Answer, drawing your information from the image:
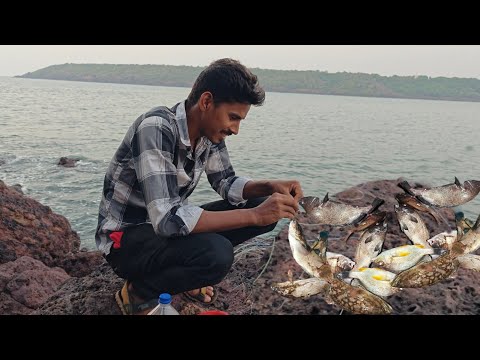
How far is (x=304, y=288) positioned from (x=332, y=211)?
0.62 meters

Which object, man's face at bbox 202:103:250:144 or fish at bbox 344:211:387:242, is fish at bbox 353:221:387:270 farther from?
man's face at bbox 202:103:250:144

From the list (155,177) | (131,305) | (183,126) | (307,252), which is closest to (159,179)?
(155,177)

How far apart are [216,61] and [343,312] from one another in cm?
134

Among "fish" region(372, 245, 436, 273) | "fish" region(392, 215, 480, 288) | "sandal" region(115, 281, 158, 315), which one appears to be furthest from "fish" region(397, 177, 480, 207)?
"sandal" region(115, 281, 158, 315)

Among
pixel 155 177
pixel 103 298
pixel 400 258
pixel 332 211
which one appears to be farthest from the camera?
pixel 332 211

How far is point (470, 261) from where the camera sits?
2.28 metres

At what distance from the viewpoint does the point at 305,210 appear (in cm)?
250

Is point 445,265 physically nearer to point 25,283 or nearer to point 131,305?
point 131,305

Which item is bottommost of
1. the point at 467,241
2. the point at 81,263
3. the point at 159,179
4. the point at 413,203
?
the point at 81,263

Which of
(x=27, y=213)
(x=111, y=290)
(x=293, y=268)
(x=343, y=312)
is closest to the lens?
(x=343, y=312)

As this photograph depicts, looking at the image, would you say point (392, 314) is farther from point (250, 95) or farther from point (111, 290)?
point (111, 290)

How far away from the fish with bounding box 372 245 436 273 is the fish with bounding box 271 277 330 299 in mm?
400

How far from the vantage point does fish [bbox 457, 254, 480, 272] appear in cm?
228

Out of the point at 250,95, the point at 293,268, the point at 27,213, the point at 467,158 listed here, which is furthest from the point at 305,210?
the point at 27,213
